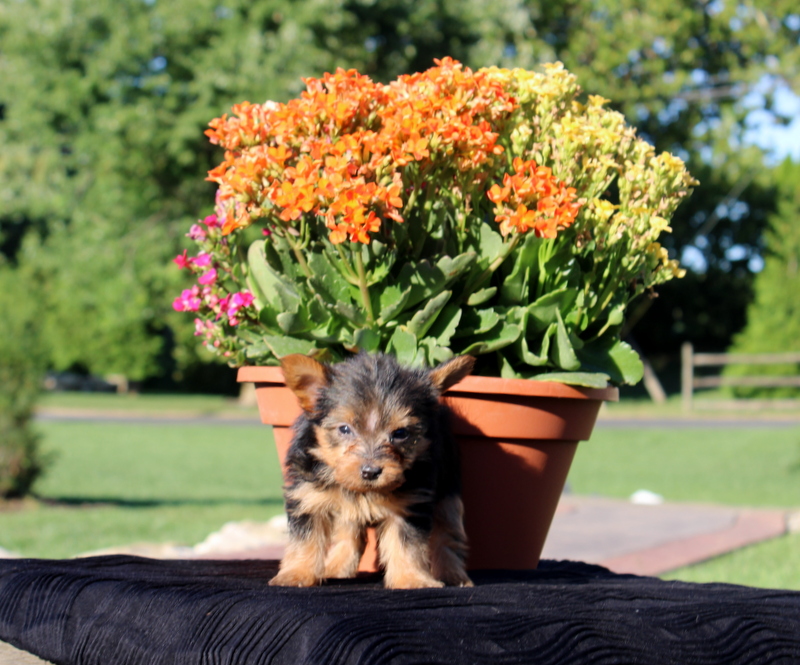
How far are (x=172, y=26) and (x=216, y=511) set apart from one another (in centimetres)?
1561

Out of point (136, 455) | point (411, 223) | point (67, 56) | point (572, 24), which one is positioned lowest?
point (136, 455)

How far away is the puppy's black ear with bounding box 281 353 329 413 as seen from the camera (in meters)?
2.76

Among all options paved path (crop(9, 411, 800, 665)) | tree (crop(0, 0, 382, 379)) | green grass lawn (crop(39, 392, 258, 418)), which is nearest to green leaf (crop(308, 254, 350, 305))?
paved path (crop(9, 411, 800, 665))

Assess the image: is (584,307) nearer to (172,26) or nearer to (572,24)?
(172,26)

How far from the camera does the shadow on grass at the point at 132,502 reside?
39.2 ft

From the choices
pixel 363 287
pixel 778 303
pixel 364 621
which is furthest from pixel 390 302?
pixel 778 303

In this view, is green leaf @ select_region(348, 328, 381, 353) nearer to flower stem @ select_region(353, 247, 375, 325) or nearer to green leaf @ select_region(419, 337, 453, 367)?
flower stem @ select_region(353, 247, 375, 325)

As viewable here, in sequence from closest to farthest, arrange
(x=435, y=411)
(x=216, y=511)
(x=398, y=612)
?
(x=398, y=612) → (x=435, y=411) → (x=216, y=511)

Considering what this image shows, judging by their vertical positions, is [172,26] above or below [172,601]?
above

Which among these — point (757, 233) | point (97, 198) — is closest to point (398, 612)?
point (97, 198)

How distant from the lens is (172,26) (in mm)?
22688

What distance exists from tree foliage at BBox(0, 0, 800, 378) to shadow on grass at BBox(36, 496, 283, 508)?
413 inches

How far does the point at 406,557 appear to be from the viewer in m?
2.68

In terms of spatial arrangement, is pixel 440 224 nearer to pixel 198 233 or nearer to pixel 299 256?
pixel 299 256
